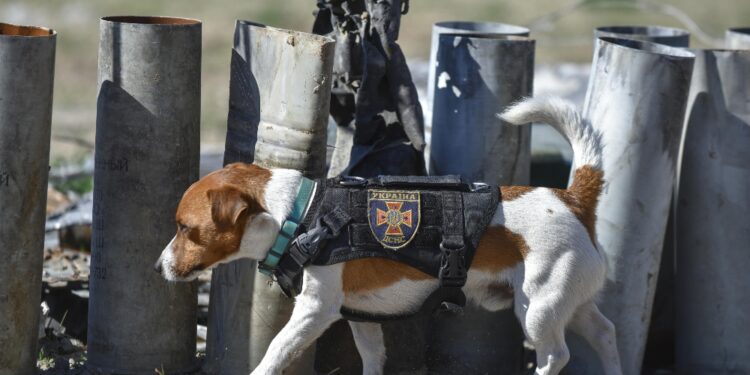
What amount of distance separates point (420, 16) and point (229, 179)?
19.4 meters

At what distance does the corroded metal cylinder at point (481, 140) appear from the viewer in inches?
234

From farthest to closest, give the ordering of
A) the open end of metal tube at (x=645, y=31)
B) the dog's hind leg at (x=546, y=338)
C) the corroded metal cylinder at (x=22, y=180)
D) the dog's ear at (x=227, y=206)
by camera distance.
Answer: the open end of metal tube at (x=645, y=31) < the corroded metal cylinder at (x=22, y=180) < the dog's hind leg at (x=546, y=338) < the dog's ear at (x=227, y=206)

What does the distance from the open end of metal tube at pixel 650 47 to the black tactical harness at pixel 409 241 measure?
55.6 inches

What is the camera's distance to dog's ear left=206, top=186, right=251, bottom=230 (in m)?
4.69

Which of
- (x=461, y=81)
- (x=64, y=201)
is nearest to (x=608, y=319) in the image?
(x=461, y=81)

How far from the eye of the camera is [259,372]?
15.9ft

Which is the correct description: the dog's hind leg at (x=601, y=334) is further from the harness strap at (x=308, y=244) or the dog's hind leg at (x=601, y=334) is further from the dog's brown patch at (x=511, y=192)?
the harness strap at (x=308, y=244)

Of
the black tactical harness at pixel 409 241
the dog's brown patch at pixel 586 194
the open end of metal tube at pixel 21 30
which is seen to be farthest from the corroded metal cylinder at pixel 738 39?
the open end of metal tube at pixel 21 30

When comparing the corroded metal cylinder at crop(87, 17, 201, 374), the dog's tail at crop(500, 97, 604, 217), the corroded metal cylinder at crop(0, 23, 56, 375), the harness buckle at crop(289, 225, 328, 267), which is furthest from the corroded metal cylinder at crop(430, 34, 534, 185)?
the corroded metal cylinder at crop(0, 23, 56, 375)

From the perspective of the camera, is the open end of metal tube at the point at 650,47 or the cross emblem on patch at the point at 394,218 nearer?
the cross emblem on patch at the point at 394,218

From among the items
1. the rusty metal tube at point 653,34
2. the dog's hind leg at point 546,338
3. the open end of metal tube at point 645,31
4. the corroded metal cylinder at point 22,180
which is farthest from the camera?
the open end of metal tube at point 645,31

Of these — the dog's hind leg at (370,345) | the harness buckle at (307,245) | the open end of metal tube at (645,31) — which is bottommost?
the dog's hind leg at (370,345)

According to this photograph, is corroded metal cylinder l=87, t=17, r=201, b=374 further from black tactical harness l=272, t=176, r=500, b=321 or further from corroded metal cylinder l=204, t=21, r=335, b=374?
black tactical harness l=272, t=176, r=500, b=321

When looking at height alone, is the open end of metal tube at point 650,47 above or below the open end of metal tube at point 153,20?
above
